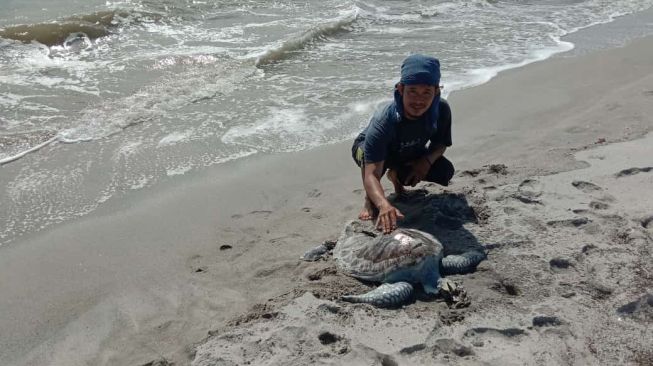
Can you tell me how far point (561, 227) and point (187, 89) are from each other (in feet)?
15.0

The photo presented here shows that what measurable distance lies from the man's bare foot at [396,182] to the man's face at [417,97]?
2.00ft

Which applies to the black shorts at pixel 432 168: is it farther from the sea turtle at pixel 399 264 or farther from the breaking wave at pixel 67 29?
the breaking wave at pixel 67 29

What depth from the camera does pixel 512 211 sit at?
12.3ft

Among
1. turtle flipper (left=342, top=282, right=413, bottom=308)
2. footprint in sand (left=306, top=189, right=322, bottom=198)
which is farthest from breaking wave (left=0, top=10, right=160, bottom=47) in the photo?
turtle flipper (left=342, top=282, right=413, bottom=308)

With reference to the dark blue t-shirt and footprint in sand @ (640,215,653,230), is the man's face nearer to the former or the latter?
the dark blue t-shirt

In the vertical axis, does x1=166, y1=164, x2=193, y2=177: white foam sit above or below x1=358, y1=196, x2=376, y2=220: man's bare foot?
below

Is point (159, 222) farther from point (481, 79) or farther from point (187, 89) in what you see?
point (481, 79)

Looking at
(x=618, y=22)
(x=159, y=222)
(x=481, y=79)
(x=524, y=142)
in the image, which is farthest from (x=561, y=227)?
(x=618, y=22)

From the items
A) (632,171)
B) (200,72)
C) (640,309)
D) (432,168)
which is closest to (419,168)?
(432,168)

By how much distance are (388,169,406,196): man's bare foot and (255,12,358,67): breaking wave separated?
4.11 metres

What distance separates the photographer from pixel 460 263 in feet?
10.5

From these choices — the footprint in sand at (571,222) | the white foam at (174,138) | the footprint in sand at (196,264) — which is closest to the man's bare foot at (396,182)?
the footprint in sand at (571,222)

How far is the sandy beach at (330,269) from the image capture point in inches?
105

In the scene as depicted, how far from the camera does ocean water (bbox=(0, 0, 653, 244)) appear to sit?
16.1 ft
